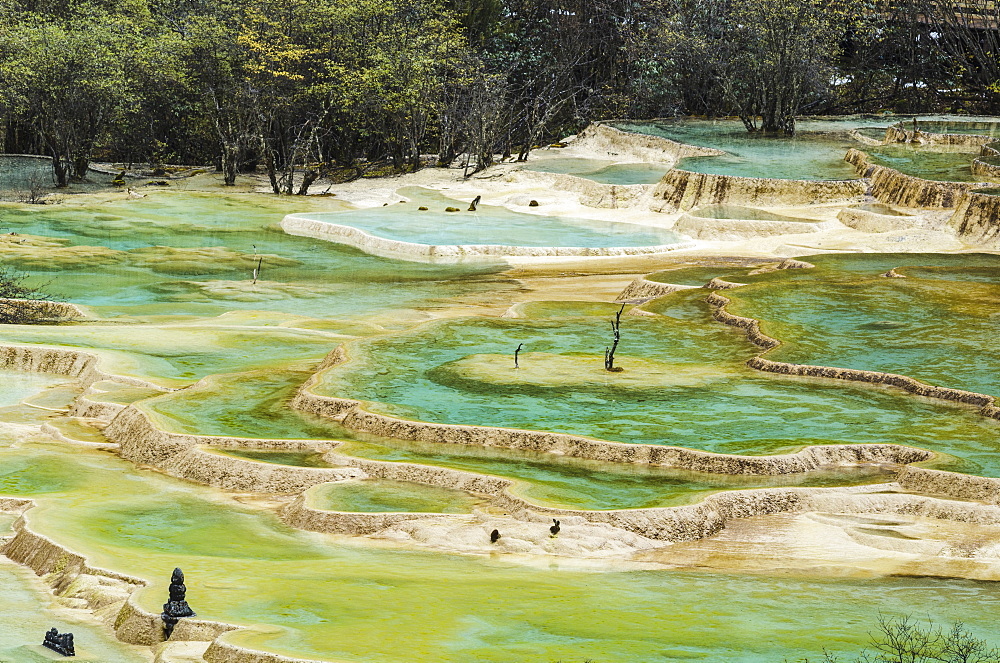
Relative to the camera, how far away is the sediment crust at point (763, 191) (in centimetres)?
3888

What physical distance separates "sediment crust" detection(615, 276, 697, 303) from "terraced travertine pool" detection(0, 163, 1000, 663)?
757mm

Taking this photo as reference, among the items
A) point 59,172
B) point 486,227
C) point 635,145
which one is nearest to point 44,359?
point 486,227

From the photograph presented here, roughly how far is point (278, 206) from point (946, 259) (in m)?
23.6

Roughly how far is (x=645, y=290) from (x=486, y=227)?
478 inches

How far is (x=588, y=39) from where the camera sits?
194 feet

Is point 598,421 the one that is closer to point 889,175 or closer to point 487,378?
point 487,378

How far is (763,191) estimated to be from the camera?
39.3 m

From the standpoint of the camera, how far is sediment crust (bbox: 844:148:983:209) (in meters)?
35.0

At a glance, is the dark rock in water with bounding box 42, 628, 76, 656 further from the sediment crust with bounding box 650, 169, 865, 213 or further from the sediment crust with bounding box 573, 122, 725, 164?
the sediment crust with bounding box 573, 122, 725, 164

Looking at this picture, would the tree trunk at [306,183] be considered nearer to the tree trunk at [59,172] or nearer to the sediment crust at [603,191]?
the tree trunk at [59,172]

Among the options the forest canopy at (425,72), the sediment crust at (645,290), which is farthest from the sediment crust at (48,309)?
the forest canopy at (425,72)

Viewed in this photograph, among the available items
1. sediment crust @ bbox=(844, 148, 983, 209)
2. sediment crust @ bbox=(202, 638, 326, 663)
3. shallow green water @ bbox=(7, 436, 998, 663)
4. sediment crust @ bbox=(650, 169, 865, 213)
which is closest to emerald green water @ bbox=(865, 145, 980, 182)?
sediment crust @ bbox=(844, 148, 983, 209)

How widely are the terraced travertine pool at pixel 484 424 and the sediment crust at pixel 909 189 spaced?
5402 mm

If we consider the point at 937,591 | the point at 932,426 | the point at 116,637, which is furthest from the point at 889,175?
the point at 116,637
